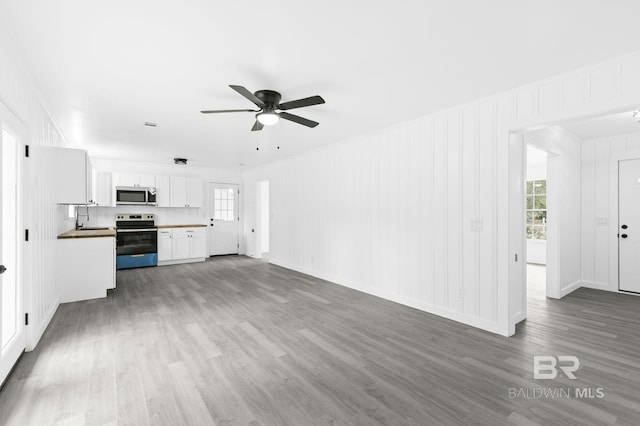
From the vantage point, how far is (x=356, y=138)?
16.9ft

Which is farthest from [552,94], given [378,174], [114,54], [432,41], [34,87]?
[34,87]

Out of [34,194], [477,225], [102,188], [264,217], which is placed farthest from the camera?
[264,217]

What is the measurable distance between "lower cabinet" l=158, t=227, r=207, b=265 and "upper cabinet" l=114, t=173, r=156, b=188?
115 centimetres

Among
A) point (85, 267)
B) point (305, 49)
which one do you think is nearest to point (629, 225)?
point (305, 49)

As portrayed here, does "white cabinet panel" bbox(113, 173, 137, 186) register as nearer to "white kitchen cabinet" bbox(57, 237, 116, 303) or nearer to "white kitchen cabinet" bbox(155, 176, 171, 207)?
"white kitchen cabinet" bbox(155, 176, 171, 207)

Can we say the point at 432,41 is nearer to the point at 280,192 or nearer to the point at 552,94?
the point at 552,94

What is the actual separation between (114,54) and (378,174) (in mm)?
3490

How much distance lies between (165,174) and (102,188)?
1.50 metres

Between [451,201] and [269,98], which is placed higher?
[269,98]

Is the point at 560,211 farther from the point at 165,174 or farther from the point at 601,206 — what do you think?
the point at 165,174

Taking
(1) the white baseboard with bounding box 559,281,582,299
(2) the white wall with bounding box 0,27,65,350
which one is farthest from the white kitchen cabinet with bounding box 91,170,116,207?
(1) the white baseboard with bounding box 559,281,582,299

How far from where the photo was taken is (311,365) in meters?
2.62

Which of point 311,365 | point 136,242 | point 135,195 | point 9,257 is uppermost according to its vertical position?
point 135,195

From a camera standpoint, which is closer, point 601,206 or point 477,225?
point 477,225
